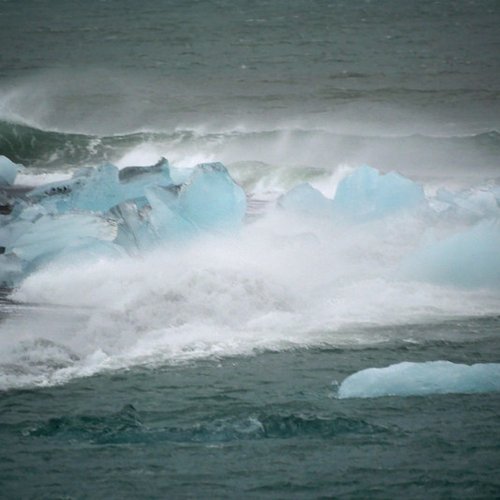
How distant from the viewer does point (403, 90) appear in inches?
1299

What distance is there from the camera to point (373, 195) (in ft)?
60.1

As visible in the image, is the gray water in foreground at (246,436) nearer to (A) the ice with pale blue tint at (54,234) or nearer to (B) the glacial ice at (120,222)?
(B) the glacial ice at (120,222)

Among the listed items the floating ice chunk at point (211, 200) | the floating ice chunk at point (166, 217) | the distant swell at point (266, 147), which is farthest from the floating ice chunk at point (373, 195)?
the distant swell at point (266, 147)

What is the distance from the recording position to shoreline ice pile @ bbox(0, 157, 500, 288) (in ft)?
54.7

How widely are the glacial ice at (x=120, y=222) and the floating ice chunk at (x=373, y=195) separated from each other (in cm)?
155

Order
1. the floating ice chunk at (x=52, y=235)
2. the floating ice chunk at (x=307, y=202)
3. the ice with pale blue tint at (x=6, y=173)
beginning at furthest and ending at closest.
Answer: the ice with pale blue tint at (x=6, y=173)
the floating ice chunk at (x=307, y=202)
the floating ice chunk at (x=52, y=235)

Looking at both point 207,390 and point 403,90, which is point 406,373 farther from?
point 403,90

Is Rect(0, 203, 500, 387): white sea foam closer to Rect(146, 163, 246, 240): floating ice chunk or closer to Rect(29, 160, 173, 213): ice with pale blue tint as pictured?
Rect(146, 163, 246, 240): floating ice chunk

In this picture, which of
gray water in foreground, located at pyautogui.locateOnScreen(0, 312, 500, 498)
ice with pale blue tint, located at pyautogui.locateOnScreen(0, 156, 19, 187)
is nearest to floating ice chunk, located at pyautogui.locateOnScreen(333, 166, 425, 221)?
gray water in foreground, located at pyautogui.locateOnScreen(0, 312, 500, 498)

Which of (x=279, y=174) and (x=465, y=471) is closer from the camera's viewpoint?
(x=465, y=471)

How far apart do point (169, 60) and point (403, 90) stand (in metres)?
7.99

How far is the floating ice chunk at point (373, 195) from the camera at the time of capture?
18156 millimetres

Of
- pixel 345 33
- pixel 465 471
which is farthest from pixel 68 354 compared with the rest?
pixel 345 33

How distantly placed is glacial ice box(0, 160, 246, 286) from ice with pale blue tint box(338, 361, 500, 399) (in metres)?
4.74
